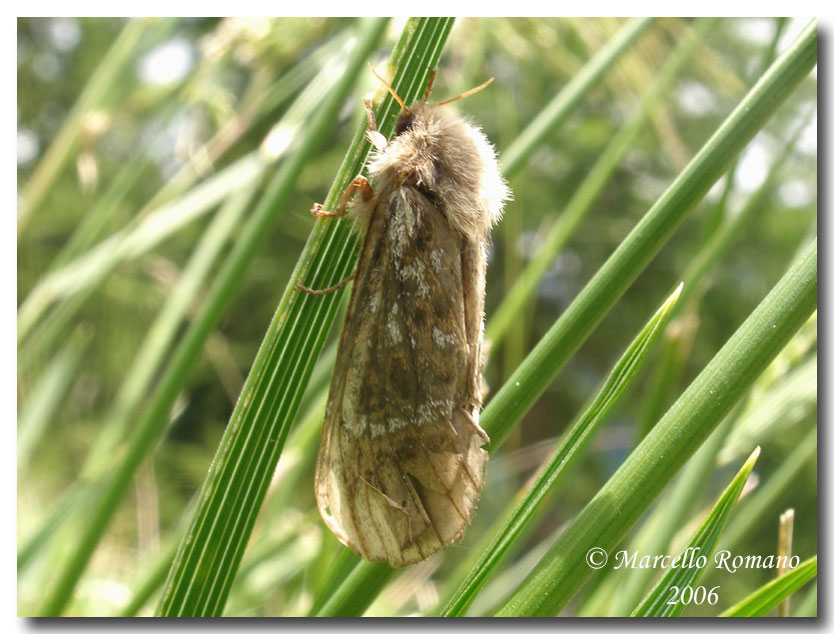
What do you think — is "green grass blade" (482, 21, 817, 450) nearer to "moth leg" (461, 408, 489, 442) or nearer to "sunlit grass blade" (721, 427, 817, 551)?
"moth leg" (461, 408, 489, 442)

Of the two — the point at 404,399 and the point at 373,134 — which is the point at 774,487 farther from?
the point at 373,134

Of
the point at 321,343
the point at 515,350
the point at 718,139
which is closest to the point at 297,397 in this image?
the point at 321,343

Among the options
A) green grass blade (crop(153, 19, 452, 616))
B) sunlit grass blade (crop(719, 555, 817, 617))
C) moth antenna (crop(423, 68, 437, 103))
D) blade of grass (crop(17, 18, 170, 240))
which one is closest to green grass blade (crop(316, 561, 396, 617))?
green grass blade (crop(153, 19, 452, 616))

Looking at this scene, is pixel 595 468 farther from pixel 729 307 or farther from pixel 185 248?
pixel 185 248

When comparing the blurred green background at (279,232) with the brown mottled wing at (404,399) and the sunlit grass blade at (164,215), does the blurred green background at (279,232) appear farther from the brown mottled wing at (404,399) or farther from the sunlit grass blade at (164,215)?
the brown mottled wing at (404,399)

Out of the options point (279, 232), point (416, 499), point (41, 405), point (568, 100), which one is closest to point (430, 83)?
point (568, 100)
